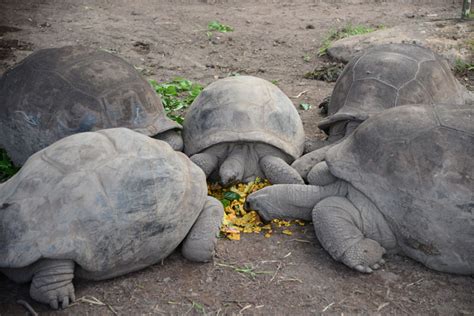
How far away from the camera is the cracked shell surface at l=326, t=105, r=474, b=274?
10.5 ft

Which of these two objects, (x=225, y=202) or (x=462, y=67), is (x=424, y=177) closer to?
(x=225, y=202)

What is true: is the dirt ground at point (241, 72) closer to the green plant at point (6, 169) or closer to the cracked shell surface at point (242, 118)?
the cracked shell surface at point (242, 118)

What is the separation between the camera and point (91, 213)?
2947 millimetres

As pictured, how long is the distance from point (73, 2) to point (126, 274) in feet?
27.6

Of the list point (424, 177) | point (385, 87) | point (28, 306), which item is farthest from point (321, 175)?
point (28, 306)

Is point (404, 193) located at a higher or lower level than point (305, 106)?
higher

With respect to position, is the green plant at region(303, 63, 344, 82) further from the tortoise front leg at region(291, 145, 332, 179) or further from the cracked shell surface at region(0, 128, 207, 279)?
the cracked shell surface at region(0, 128, 207, 279)

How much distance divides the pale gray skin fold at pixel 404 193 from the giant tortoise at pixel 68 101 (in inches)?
62.5

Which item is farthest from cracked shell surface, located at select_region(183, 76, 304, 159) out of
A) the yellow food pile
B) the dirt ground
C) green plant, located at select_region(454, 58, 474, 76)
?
green plant, located at select_region(454, 58, 474, 76)

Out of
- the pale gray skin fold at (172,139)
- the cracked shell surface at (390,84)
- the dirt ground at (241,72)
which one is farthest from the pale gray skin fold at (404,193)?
the pale gray skin fold at (172,139)

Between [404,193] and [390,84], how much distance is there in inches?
64.2

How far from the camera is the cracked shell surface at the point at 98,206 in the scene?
113 inches

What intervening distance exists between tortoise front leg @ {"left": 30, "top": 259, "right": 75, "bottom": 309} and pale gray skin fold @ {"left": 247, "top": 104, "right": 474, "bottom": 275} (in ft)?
5.30

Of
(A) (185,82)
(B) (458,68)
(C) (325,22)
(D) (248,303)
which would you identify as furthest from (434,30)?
(D) (248,303)
